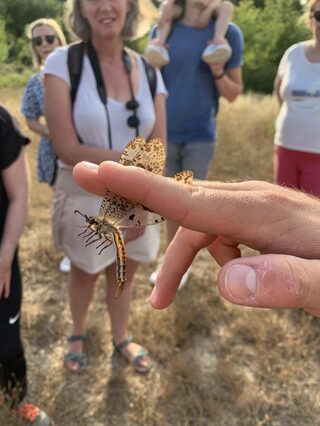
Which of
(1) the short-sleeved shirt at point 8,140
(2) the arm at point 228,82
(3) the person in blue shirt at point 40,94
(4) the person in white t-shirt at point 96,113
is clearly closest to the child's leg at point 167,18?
(2) the arm at point 228,82

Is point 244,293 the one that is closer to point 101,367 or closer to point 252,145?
point 101,367

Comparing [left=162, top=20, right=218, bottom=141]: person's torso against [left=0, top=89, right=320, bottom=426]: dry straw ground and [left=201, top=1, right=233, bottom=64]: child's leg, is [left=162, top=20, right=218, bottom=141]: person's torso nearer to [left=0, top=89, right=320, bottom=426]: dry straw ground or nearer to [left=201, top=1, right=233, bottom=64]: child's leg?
[left=201, top=1, right=233, bottom=64]: child's leg

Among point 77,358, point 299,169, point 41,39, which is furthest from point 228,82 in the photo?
point 77,358

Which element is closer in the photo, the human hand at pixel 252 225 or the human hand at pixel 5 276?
the human hand at pixel 252 225

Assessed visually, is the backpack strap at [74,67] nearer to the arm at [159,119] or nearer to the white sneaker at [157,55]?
the arm at [159,119]

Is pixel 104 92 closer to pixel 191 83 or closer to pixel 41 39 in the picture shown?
pixel 191 83
